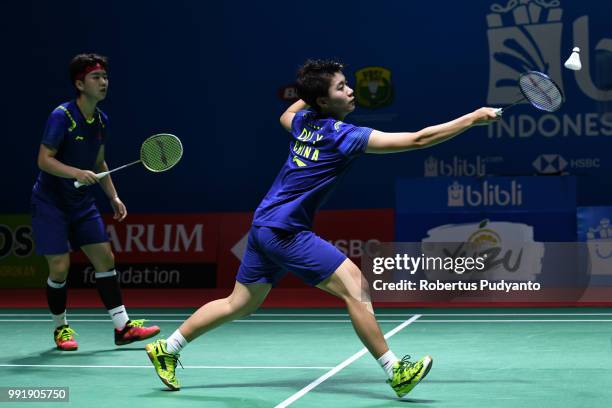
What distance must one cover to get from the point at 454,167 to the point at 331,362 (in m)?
5.54

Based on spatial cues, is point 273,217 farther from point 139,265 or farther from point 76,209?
point 139,265

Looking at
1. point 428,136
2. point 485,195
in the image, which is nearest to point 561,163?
point 485,195

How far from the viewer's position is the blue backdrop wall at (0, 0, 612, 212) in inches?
409

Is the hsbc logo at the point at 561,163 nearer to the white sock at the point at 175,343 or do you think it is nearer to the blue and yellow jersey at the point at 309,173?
the blue and yellow jersey at the point at 309,173

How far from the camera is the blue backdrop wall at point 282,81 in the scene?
10.4m

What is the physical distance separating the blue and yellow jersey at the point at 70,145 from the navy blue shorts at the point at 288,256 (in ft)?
5.73

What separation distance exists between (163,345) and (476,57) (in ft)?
22.5

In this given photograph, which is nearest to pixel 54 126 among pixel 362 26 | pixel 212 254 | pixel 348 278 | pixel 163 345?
pixel 163 345

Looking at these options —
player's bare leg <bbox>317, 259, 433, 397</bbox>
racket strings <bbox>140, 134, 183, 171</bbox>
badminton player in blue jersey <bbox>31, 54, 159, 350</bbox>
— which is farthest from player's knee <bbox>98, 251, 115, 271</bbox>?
player's bare leg <bbox>317, 259, 433, 397</bbox>

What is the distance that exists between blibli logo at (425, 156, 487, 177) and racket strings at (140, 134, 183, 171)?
520cm

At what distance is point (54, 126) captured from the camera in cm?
573

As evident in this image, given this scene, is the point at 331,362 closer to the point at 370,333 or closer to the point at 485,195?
the point at 370,333

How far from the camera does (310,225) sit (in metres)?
4.45

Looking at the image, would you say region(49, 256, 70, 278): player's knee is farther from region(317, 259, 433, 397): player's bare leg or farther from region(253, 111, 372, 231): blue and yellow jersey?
region(317, 259, 433, 397): player's bare leg
